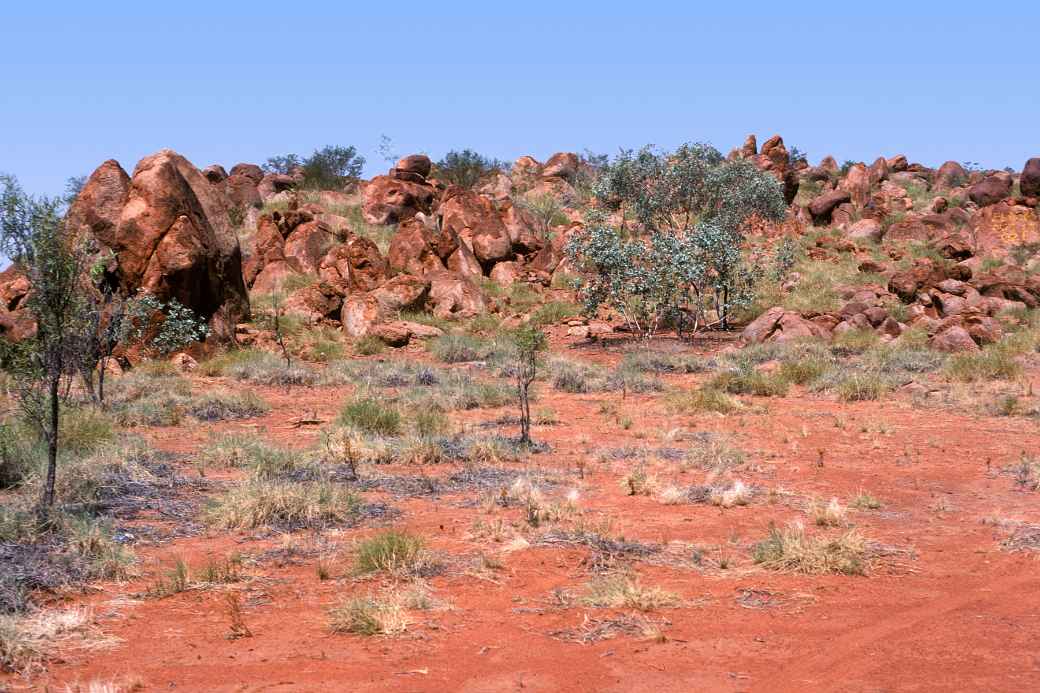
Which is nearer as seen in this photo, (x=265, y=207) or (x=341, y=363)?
(x=341, y=363)

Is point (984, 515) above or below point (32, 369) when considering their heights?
below

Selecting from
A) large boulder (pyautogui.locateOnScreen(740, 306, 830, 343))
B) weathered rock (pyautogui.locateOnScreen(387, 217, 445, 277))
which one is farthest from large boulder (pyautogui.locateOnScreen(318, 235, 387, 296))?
large boulder (pyautogui.locateOnScreen(740, 306, 830, 343))

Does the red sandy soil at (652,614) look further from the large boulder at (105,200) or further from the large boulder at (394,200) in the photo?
the large boulder at (394,200)

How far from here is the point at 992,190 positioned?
135ft

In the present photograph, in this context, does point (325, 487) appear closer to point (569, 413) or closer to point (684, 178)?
point (569, 413)

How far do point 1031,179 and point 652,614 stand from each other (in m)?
38.1

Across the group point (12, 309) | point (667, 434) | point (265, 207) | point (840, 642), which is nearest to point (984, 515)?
point (840, 642)

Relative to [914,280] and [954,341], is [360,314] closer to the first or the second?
[954,341]

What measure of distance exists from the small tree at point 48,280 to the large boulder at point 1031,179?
38.4 m

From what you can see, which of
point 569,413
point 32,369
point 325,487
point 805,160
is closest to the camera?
point 32,369

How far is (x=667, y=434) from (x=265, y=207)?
97.7 feet

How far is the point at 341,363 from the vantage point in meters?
18.7

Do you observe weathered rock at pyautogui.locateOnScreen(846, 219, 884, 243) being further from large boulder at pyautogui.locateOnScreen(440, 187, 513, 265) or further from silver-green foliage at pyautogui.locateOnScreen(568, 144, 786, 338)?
large boulder at pyautogui.locateOnScreen(440, 187, 513, 265)

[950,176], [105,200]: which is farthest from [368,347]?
[950,176]
